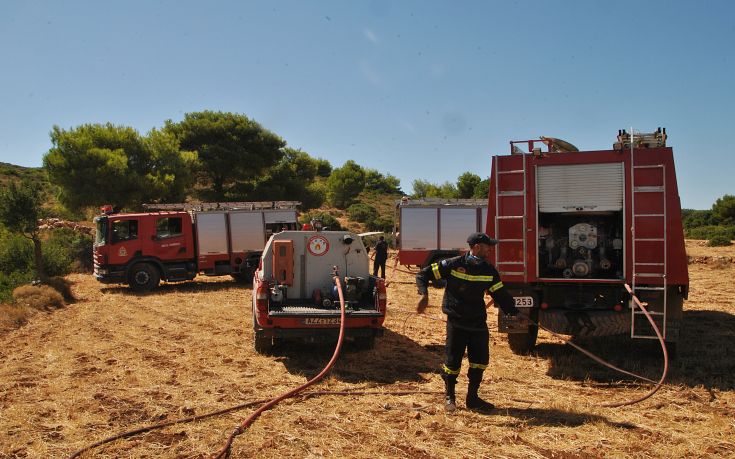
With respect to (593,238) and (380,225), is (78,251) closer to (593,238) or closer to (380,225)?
(593,238)

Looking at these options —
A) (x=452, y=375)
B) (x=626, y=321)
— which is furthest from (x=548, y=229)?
(x=452, y=375)

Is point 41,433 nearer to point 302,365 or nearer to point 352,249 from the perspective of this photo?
point 302,365

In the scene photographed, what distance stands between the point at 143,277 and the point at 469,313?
42.2ft

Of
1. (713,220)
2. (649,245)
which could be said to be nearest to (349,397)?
(649,245)

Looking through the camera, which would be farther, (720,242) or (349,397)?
(720,242)

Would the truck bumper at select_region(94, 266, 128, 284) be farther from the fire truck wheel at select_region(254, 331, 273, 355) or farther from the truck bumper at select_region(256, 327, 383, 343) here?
the truck bumper at select_region(256, 327, 383, 343)

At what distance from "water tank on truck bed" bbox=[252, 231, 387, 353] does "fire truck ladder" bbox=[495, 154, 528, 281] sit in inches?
66.2

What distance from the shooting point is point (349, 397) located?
6062 millimetres

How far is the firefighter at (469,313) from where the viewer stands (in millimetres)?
5566

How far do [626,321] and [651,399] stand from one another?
155 cm

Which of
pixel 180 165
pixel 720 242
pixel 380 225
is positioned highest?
pixel 180 165

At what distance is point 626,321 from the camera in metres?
7.30

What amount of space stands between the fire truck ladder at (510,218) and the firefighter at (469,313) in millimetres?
2050

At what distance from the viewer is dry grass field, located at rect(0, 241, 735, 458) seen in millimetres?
4656
